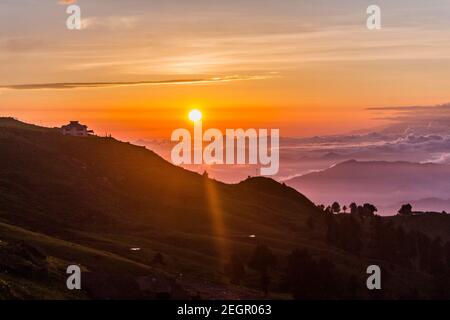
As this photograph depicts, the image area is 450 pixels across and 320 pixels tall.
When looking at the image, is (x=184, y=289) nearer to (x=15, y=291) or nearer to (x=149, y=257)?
(x=149, y=257)

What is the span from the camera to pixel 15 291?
281ft

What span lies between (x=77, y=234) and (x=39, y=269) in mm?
98072

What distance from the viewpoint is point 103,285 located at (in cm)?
11362

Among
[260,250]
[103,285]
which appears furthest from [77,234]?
[103,285]

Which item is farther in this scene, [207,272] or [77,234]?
[77,234]

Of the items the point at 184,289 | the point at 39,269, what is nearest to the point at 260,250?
the point at 184,289

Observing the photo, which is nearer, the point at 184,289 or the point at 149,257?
the point at 184,289

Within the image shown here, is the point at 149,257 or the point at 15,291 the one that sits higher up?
the point at 149,257
